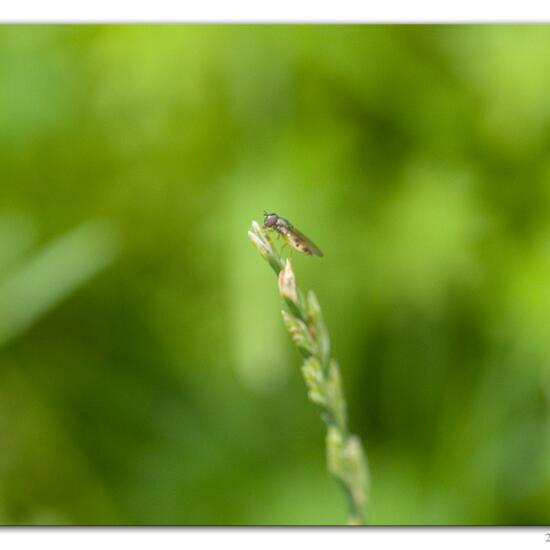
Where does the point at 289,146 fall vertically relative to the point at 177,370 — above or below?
above

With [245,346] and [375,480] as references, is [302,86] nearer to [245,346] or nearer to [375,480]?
[245,346]

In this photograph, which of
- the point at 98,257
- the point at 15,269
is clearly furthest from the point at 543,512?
the point at 15,269

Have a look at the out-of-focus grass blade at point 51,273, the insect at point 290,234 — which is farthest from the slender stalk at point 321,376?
the out-of-focus grass blade at point 51,273

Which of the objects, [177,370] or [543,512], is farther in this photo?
[177,370]

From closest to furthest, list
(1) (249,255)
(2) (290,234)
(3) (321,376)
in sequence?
(3) (321,376) → (2) (290,234) → (1) (249,255)
